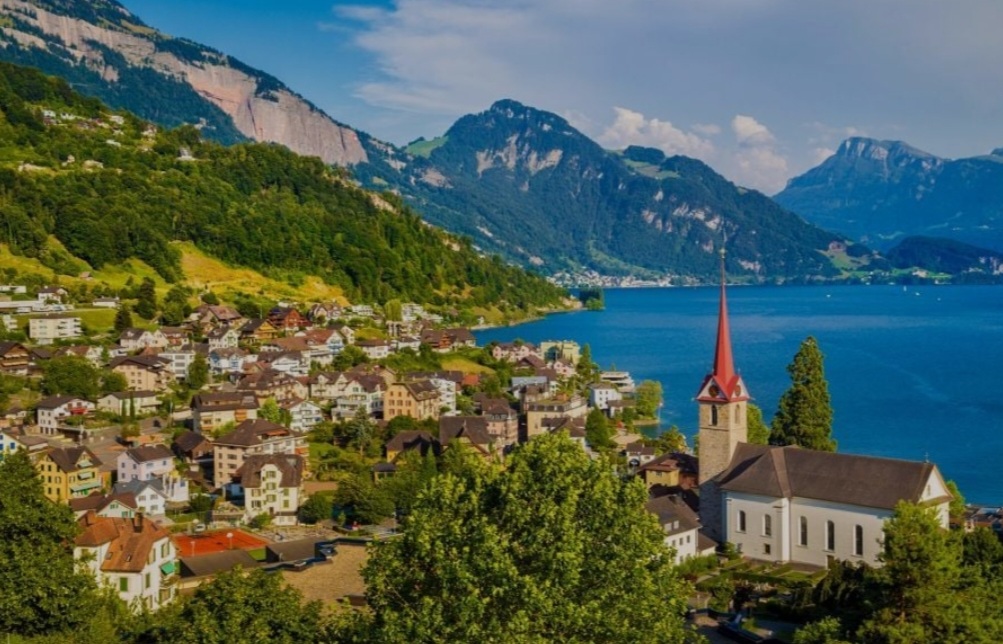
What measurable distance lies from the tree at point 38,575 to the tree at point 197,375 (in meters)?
37.9

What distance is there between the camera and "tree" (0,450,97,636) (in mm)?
19969

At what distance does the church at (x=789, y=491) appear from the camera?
94.0 ft

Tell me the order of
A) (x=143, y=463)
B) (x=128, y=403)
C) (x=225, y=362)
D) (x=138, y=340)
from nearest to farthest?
(x=143, y=463)
(x=128, y=403)
(x=225, y=362)
(x=138, y=340)

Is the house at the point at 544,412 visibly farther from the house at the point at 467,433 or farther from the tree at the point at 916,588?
the tree at the point at 916,588

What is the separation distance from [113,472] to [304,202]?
257 feet

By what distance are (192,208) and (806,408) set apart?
74.3m

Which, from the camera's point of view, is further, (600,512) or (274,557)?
(274,557)

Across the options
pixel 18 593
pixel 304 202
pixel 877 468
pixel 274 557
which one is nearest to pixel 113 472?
pixel 274 557

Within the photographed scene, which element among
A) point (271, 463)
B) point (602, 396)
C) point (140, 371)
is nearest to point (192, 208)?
point (140, 371)

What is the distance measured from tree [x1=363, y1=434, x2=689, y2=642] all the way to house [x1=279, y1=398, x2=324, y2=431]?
1493 inches

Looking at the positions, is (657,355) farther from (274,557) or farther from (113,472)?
(274,557)

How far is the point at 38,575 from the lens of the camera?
66.3 feet

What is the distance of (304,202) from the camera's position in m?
118

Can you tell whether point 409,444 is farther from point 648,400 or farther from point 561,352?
point 561,352
